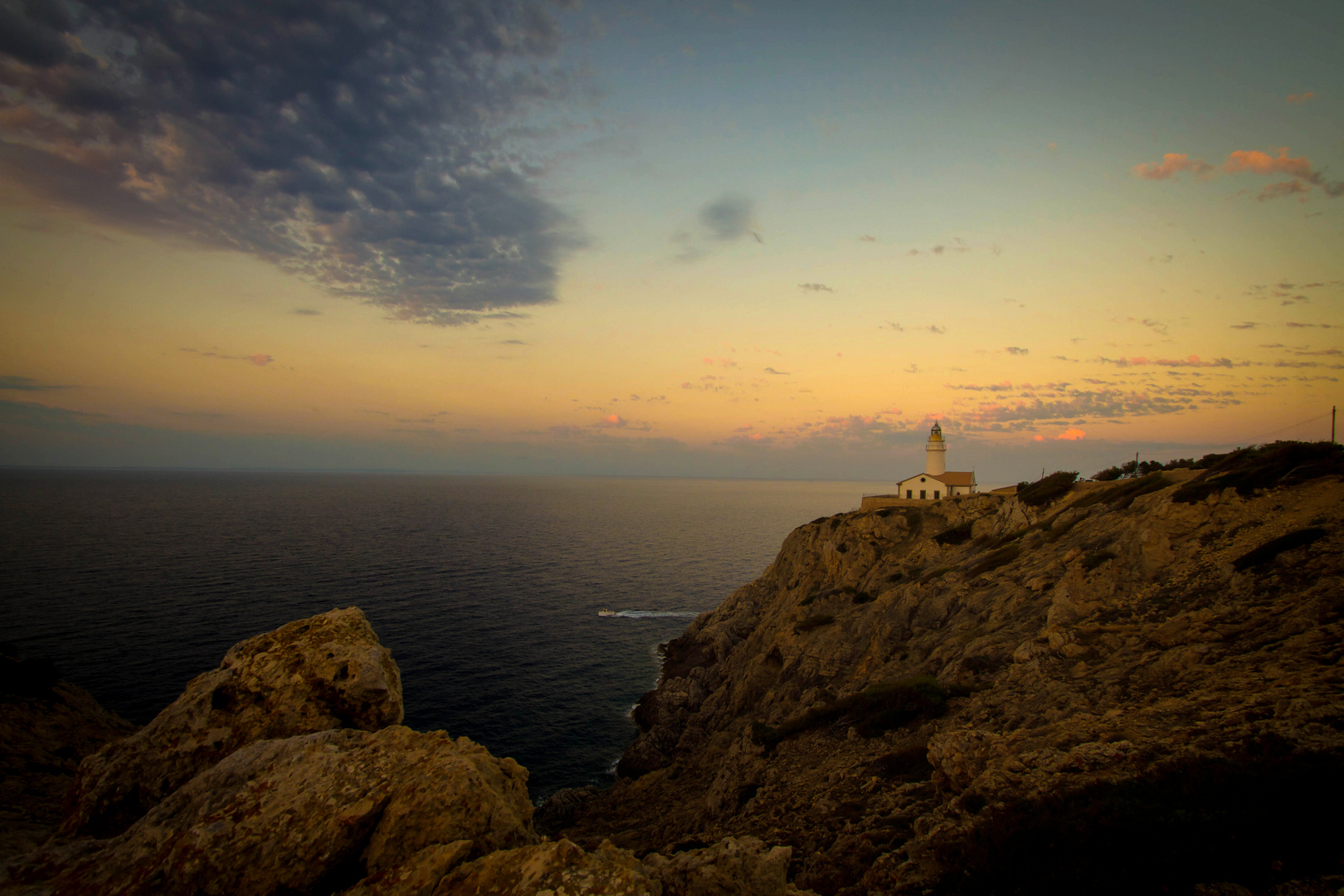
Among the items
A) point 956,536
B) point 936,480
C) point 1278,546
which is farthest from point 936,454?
point 1278,546

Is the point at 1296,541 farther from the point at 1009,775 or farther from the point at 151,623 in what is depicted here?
the point at 151,623

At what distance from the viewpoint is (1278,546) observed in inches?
693

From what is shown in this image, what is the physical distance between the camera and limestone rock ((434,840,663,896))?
813 centimetres

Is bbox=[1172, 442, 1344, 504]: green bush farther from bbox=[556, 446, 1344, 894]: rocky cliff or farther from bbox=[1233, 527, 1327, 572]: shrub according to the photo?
bbox=[1233, 527, 1327, 572]: shrub

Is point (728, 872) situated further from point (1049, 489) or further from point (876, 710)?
point (1049, 489)

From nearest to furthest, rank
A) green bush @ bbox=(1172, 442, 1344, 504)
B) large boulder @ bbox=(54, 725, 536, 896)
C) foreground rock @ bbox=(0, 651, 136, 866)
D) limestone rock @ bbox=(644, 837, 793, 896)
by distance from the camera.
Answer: large boulder @ bbox=(54, 725, 536, 896)
limestone rock @ bbox=(644, 837, 793, 896)
foreground rock @ bbox=(0, 651, 136, 866)
green bush @ bbox=(1172, 442, 1344, 504)

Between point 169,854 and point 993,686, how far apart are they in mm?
21339

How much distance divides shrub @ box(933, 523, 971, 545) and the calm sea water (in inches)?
1140

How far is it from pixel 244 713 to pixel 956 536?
46723mm

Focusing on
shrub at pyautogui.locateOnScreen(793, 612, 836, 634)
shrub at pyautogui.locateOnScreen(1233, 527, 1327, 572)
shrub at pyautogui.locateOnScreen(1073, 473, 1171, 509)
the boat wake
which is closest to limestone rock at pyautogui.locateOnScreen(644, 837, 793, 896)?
shrub at pyautogui.locateOnScreen(1233, 527, 1327, 572)

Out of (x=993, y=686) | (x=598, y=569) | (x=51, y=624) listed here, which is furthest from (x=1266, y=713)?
(x=598, y=569)

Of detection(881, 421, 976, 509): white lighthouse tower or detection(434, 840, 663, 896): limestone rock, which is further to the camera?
detection(881, 421, 976, 509): white lighthouse tower

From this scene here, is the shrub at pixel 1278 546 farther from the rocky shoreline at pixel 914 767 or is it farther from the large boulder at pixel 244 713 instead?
the large boulder at pixel 244 713

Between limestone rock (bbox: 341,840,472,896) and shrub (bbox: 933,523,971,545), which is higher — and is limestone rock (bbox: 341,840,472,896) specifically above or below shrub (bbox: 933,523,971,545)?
below
